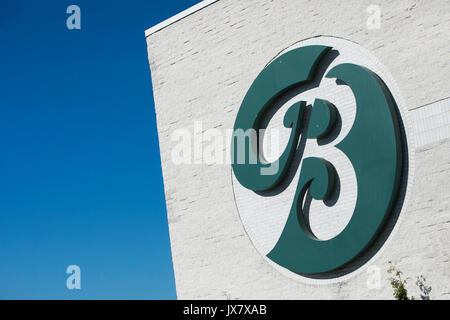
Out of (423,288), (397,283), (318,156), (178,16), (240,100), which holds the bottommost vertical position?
(423,288)

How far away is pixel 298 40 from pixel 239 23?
5.60 ft

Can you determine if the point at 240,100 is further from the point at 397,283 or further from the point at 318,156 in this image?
the point at 397,283

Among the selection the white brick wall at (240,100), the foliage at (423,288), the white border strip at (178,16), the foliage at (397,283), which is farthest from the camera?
the white border strip at (178,16)

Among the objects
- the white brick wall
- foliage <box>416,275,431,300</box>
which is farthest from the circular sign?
foliage <box>416,275,431,300</box>

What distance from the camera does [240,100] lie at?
17.3m

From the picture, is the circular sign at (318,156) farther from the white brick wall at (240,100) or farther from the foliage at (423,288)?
the foliage at (423,288)

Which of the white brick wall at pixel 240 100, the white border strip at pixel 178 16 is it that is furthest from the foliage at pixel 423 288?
the white border strip at pixel 178 16

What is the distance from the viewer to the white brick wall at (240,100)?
13984 millimetres

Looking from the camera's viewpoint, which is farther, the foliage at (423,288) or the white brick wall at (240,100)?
the white brick wall at (240,100)

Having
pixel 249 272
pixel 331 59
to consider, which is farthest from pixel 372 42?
pixel 249 272

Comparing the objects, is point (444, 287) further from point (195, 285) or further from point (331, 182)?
point (195, 285)

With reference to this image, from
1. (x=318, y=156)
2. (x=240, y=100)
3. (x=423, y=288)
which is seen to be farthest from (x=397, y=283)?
(x=240, y=100)
